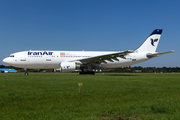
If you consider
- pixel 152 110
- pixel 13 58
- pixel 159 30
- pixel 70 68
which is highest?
pixel 159 30

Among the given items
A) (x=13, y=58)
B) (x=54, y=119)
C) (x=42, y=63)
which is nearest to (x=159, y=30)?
(x=42, y=63)

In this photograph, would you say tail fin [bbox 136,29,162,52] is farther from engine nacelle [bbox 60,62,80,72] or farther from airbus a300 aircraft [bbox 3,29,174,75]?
engine nacelle [bbox 60,62,80,72]

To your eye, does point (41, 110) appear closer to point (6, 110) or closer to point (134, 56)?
point (6, 110)

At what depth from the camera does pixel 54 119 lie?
14.1ft

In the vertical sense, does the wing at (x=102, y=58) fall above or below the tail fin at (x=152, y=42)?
below

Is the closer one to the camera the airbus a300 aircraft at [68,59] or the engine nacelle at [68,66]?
the engine nacelle at [68,66]

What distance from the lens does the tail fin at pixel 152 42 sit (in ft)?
97.6

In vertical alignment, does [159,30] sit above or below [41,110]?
above

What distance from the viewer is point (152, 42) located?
30000 millimetres

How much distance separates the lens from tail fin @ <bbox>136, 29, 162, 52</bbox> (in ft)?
97.6

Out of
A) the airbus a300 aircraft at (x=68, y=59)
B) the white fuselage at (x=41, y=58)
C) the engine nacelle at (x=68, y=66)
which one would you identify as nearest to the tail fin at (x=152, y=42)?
the airbus a300 aircraft at (x=68, y=59)

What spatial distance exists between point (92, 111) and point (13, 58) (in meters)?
24.1

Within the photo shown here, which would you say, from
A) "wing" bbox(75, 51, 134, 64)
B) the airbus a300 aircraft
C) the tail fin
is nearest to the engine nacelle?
the airbus a300 aircraft

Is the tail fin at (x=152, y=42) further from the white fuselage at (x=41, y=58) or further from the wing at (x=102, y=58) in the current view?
the white fuselage at (x=41, y=58)
